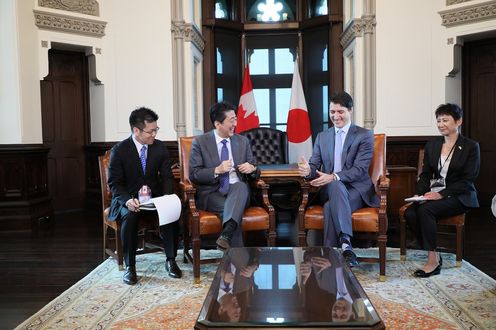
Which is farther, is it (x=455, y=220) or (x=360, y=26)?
(x=360, y=26)

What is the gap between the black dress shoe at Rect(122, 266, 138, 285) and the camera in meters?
3.57

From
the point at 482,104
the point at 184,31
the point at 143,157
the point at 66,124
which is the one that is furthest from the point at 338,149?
the point at 66,124

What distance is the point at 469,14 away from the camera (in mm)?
6477

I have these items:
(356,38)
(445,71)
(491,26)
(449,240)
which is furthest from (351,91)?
(449,240)

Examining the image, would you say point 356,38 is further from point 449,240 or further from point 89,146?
point 89,146

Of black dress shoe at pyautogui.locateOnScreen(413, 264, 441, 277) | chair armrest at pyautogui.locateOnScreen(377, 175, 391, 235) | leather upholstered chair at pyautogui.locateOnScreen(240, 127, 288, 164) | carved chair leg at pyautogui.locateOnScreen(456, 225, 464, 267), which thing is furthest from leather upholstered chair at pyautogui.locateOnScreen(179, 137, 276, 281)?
leather upholstered chair at pyautogui.locateOnScreen(240, 127, 288, 164)

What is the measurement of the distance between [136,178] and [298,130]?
13.7ft

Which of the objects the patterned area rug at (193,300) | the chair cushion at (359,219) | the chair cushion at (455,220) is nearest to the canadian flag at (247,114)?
the patterned area rug at (193,300)

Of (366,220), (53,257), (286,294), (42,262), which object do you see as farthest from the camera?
(53,257)

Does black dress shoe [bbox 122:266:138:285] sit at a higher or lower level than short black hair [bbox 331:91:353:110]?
lower

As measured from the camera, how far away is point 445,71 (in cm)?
680

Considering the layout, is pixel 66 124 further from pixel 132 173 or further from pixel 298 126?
pixel 132 173

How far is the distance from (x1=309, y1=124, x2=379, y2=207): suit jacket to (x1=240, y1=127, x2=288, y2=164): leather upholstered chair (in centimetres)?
232

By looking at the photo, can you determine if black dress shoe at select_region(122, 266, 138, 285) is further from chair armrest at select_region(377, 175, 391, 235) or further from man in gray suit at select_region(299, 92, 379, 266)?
chair armrest at select_region(377, 175, 391, 235)
